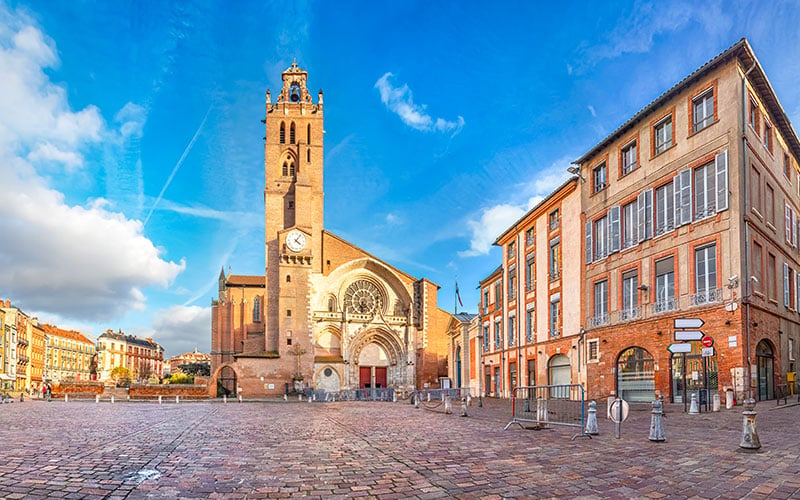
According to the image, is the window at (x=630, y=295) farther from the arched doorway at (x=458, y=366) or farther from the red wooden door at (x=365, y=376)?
the red wooden door at (x=365, y=376)

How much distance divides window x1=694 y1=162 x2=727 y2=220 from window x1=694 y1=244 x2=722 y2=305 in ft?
4.05

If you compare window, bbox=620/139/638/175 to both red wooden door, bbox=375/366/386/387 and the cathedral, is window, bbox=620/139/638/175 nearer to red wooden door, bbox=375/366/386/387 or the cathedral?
the cathedral

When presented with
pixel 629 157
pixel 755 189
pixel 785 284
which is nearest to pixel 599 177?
pixel 629 157

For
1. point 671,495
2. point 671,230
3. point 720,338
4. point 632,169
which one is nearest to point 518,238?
point 632,169

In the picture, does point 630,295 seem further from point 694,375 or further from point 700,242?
point 694,375

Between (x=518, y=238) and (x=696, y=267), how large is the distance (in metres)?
15.6

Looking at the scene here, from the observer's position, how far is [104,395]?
45.0 m

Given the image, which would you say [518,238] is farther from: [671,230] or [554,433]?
[554,433]

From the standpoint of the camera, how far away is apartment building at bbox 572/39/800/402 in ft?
60.8

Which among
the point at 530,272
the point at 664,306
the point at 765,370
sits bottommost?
the point at 765,370

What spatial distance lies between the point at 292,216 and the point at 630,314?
3942 cm

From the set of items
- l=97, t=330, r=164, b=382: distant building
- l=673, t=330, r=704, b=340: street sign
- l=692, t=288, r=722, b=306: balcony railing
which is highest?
l=692, t=288, r=722, b=306: balcony railing

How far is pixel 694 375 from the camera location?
19.4 metres

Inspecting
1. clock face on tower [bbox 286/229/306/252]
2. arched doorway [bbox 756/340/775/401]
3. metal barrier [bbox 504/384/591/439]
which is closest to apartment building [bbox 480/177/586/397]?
arched doorway [bbox 756/340/775/401]
